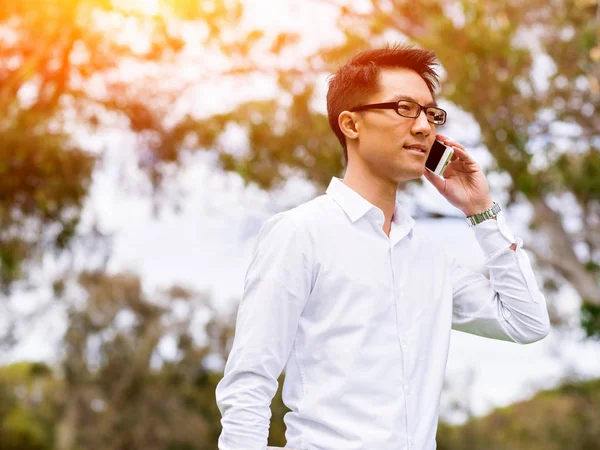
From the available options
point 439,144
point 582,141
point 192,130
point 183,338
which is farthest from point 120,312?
point 439,144

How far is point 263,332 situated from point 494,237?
0.77m

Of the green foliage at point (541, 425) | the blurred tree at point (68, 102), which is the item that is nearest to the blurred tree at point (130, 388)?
the green foliage at point (541, 425)

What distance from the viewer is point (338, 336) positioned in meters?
1.69

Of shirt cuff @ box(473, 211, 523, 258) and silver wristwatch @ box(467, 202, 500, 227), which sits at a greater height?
silver wristwatch @ box(467, 202, 500, 227)

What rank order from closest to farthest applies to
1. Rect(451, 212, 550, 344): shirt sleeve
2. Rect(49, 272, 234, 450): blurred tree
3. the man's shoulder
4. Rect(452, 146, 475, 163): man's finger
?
the man's shoulder < Rect(451, 212, 550, 344): shirt sleeve < Rect(452, 146, 475, 163): man's finger < Rect(49, 272, 234, 450): blurred tree

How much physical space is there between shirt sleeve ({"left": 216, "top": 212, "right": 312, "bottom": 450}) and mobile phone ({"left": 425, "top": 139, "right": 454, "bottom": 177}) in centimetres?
54

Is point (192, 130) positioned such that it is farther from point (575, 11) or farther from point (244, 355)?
point (244, 355)

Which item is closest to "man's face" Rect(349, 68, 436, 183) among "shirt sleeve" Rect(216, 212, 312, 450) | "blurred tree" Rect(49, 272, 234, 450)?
"shirt sleeve" Rect(216, 212, 312, 450)

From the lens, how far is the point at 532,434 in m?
23.8

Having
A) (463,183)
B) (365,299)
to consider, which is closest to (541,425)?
(463,183)

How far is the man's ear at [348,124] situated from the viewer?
6.26 ft

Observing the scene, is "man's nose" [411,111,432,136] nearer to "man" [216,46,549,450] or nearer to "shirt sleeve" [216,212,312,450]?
"man" [216,46,549,450]

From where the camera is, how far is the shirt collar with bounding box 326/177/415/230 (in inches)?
72.9

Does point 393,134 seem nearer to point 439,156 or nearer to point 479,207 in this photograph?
point 439,156
